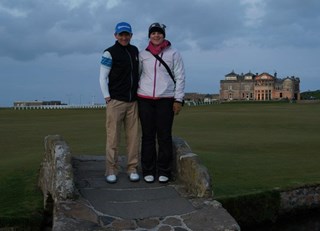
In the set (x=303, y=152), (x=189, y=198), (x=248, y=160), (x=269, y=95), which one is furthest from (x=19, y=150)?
(x=269, y=95)

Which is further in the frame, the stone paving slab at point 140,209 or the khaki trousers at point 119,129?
the khaki trousers at point 119,129

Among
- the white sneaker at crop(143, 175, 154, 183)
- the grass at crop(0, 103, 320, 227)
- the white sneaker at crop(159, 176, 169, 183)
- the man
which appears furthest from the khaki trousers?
the grass at crop(0, 103, 320, 227)

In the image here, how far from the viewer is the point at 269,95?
7485 inches

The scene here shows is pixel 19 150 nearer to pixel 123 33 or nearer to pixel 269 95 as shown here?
pixel 123 33

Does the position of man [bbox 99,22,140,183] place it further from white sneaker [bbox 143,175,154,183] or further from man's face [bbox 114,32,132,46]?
white sneaker [bbox 143,175,154,183]

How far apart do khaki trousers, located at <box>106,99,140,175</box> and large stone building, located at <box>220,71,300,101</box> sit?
179057mm

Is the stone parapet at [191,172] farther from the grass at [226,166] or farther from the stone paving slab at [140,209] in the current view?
the grass at [226,166]

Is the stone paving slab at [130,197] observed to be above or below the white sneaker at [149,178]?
below

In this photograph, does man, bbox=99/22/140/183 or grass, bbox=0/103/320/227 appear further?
grass, bbox=0/103/320/227

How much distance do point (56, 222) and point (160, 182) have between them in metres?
2.74

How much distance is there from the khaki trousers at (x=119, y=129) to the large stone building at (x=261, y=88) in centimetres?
17906

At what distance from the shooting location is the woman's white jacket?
9008 millimetres

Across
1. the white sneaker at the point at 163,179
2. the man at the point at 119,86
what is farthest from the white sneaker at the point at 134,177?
the white sneaker at the point at 163,179

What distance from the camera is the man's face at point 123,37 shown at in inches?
354
